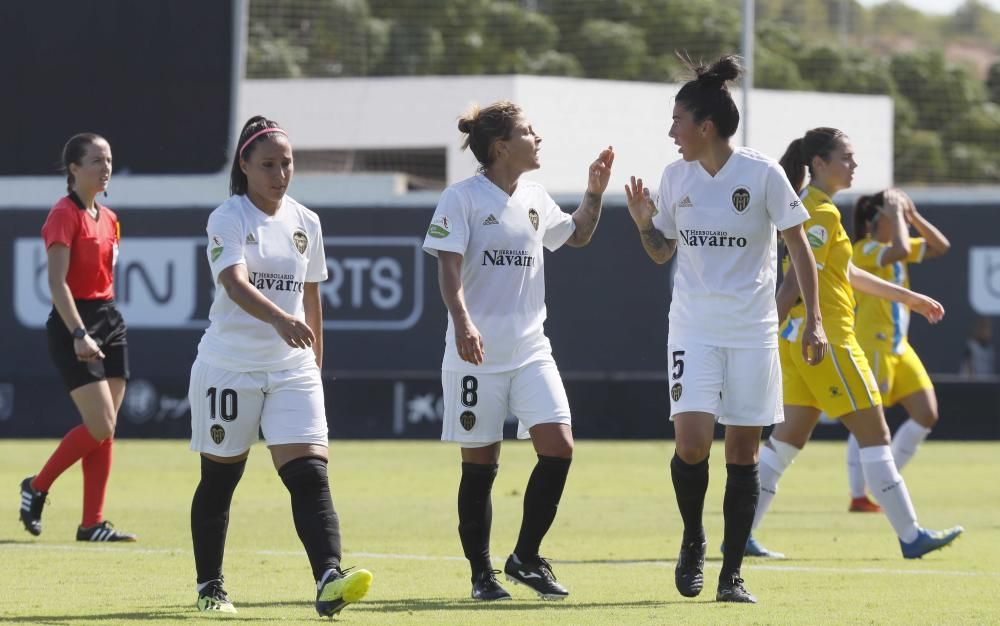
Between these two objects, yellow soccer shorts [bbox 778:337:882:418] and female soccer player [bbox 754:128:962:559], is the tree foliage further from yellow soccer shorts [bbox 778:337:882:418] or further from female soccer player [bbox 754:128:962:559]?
yellow soccer shorts [bbox 778:337:882:418]

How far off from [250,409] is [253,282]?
0.51 metres

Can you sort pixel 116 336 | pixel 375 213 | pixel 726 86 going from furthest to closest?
1. pixel 375 213
2. pixel 116 336
3. pixel 726 86

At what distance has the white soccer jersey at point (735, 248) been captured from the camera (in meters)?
7.61

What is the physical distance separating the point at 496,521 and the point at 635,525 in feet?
A: 2.99

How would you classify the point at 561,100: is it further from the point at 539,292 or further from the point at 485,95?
the point at 539,292

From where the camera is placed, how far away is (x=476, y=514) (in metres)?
7.78

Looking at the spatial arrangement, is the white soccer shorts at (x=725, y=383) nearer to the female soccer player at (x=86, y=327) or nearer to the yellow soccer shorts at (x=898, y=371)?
the female soccer player at (x=86, y=327)

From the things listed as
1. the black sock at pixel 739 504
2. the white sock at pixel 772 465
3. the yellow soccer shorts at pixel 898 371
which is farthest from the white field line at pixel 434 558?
the yellow soccer shorts at pixel 898 371

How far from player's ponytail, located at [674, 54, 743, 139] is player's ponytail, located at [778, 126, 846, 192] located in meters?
1.54

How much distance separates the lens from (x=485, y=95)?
3328cm

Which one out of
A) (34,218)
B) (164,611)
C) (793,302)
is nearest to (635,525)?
(793,302)

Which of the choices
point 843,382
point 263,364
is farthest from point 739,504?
point 263,364

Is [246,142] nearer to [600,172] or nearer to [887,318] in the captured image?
[600,172]

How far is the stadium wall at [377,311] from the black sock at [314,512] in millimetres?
13700
